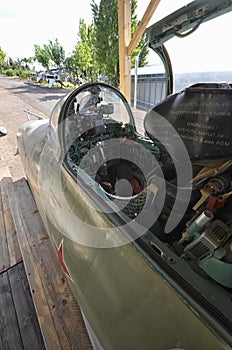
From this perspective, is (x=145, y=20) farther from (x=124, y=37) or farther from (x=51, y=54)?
(x=51, y=54)

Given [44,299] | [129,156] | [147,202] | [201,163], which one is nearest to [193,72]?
[129,156]

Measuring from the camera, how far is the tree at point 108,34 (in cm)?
922

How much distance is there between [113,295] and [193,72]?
4.37ft

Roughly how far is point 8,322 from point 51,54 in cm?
2532

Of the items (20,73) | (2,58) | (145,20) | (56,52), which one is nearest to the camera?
(145,20)

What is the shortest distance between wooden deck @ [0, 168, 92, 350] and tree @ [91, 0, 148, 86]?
9.56 meters

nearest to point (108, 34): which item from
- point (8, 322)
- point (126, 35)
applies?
point (126, 35)

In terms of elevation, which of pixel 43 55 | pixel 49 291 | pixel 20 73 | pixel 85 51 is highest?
pixel 43 55

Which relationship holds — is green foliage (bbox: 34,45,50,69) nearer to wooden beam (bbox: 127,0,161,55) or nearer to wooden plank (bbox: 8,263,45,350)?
wooden beam (bbox: 127,0,161,55)

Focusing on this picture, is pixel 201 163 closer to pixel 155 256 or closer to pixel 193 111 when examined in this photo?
pixel 193 111

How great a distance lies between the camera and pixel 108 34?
9445 mm

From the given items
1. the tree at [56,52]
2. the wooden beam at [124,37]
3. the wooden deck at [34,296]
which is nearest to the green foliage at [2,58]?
the tree at [56,52]

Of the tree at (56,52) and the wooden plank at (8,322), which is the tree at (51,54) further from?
the wooden plank at (8,322)

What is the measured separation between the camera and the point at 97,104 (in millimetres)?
1898
